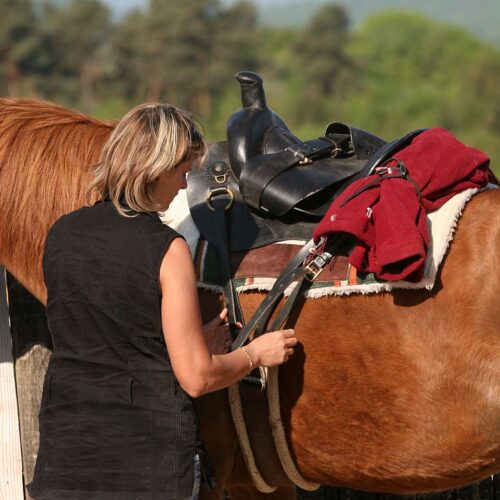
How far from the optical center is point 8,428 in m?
3.50

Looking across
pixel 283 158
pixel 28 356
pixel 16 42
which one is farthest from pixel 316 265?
pixel 16 42

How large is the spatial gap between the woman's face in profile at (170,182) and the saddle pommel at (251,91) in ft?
2.55

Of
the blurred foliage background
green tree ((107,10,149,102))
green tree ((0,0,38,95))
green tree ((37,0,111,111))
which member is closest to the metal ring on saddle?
the blurred foliage background

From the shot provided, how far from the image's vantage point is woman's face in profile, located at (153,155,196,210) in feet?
7.80

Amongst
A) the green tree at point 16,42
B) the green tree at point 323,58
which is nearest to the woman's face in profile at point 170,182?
the green tree at point 16,42

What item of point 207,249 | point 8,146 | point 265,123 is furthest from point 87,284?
point 265,123

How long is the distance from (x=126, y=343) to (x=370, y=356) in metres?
0.74

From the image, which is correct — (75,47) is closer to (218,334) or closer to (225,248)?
(225,248)

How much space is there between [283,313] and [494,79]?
56.6 meters

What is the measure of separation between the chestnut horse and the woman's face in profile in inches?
21.7

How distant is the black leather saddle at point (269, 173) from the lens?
283 centimetres

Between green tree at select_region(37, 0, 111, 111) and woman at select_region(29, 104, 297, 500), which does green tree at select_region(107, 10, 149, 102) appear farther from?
woman at select_region(29, 104, 297, 500)

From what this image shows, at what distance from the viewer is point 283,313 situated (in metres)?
2.71

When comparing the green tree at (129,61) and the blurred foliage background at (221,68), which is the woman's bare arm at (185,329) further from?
the green tree at (129,61)
